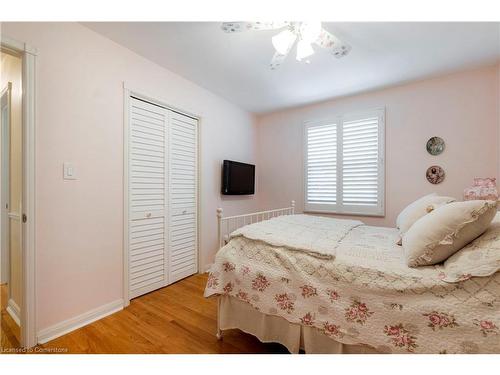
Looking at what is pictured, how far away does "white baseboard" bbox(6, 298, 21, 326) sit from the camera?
171cm

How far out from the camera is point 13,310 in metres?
1.77

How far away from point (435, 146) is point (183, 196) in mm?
2915

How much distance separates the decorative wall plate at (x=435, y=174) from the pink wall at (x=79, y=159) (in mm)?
3090

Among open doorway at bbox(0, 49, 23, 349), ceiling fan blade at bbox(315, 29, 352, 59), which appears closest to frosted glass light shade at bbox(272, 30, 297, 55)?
ceiling fan blade at bbox(315, 29, 352, 59)

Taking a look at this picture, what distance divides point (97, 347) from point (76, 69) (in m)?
1.98

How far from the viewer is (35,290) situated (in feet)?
4.83

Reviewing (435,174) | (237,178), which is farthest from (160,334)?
(435,174)

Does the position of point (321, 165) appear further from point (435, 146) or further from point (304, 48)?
point (304, 48)

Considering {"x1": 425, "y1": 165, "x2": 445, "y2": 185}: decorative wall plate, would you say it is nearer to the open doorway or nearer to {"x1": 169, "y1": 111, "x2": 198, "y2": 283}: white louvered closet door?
{"x1": 169, "y1": 111, "x2": 198, "y2": 283}: white louvered closet door

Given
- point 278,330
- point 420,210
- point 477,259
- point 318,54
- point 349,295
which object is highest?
point 318,54

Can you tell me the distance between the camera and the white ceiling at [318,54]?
5.72ft

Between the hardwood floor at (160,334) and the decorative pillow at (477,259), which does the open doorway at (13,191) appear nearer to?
the hardwood floor at (160,334)

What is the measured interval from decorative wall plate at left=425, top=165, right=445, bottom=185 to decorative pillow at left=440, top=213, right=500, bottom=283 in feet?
5.69
